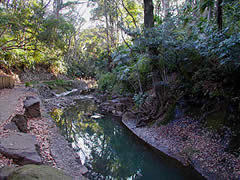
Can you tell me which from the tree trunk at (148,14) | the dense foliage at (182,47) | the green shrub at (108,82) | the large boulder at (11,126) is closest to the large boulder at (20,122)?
the large boulder at (11,126)

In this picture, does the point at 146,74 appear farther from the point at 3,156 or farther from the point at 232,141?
the point at 3,156

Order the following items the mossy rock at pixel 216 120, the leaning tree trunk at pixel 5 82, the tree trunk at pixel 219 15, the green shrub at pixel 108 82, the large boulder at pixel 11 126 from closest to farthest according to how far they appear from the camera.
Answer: the large boulder at pixel 11 126
the mossy rock at pixel 216 120
the tree trunk at pixel 219 15
the leaning tree trunk at pixel 5 82
the green shrub at pixel 108 82

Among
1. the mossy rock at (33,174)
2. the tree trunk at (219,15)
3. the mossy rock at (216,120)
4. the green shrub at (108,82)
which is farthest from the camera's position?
the green shrub at (108,82)

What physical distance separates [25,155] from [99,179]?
189 centimetres

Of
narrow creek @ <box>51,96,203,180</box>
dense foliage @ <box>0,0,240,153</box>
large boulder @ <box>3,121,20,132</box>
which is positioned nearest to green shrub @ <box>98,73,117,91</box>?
dense foliage @ <box>0,0,240,153</box>

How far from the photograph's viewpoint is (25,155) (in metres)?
3.05

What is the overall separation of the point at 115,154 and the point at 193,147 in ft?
7.92

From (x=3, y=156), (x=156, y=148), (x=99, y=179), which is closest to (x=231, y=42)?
(x=156, y=148)

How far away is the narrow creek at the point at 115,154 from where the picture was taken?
4.46 m

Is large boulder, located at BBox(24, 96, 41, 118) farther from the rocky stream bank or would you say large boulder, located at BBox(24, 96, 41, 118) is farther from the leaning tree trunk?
the rocky stream bank

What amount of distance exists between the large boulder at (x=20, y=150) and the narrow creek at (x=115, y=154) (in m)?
1.60

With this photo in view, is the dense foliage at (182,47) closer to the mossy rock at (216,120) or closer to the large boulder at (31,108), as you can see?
the mossy rock at (216,120)

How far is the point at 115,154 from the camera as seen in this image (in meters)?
5.66

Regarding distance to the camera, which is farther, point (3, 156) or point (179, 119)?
point (179, 119)
